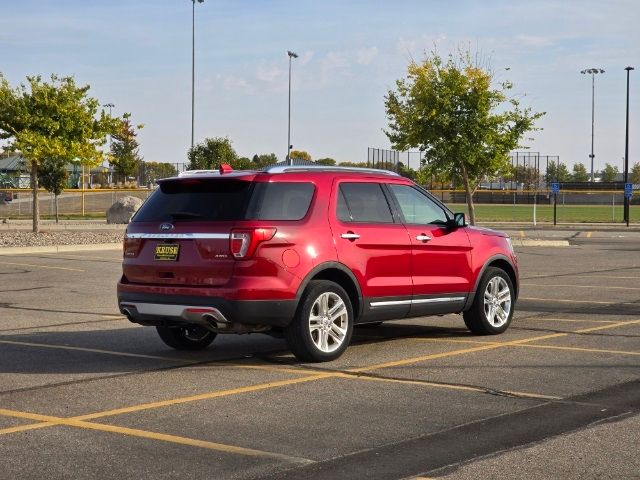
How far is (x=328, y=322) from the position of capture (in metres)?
9.87

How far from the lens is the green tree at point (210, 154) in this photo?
5647cm

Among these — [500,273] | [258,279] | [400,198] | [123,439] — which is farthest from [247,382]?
[500,273]

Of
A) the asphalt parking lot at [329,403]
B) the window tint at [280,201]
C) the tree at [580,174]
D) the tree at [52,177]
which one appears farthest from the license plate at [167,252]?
the tree at [580,174]

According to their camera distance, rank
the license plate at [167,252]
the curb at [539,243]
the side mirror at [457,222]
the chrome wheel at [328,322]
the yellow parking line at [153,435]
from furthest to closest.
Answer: the curb at [539,243]
the side mirror at [457,222]
the chrome wheel at [328,322]
the license plate at [167,252]
the yellow parking line at [153,435]

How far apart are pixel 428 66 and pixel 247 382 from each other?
30.3m

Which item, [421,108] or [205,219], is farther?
[421,108]

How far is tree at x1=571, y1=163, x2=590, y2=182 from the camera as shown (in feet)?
505

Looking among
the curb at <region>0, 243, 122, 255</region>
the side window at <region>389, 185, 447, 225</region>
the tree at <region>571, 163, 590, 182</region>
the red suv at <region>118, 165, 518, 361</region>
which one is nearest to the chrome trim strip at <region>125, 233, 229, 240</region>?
the red suv at <region>118, 165, 518, 361</region>

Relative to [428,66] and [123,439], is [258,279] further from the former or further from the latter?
[428,66]

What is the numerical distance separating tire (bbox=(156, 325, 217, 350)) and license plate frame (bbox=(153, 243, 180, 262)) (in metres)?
1.19

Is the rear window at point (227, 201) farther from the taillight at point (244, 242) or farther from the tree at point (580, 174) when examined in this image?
the tree at point (580, 174)

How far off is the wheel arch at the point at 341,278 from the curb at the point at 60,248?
17.4 m

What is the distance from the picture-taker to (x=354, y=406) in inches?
309

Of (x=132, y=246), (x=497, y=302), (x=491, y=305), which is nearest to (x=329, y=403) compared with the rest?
(x=132, y=246)
